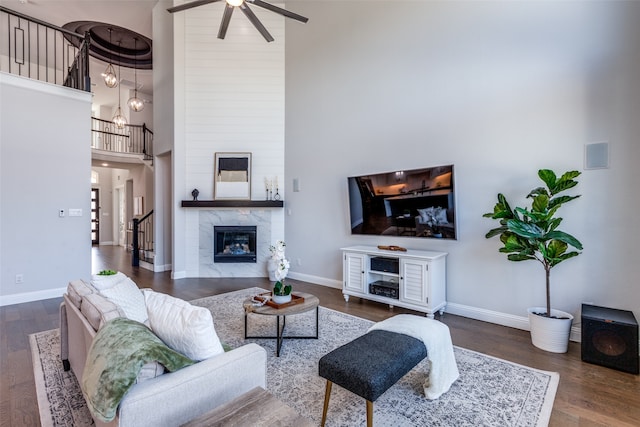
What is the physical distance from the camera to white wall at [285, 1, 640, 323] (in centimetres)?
294

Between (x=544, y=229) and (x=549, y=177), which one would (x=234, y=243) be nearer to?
(x=544, y=229)

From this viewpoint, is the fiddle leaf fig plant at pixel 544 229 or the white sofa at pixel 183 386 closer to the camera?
the white sofa at pixel 183 386

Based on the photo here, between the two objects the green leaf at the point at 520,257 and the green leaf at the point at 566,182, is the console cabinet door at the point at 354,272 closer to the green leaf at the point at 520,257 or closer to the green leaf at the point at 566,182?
the green leaf at the point at 520,257

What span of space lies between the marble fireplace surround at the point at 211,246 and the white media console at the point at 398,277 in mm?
2142

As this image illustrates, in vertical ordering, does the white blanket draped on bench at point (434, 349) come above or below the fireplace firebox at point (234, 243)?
below

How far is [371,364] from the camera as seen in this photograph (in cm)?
175

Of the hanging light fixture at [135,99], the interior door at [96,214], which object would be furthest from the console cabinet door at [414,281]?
the interior door at [96,214]

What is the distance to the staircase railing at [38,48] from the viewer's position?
4.73 m

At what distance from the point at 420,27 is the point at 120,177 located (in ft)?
37.5

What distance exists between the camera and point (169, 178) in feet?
22.7

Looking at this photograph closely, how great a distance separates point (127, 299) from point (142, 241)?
6910mm

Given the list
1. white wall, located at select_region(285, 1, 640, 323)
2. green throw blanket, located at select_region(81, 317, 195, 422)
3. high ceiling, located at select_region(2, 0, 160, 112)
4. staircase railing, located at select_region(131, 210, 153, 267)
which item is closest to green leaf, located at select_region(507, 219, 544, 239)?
white wall, located at select_region(285, 1, 640, 323)

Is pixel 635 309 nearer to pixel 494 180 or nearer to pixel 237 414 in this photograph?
pixel 494 180

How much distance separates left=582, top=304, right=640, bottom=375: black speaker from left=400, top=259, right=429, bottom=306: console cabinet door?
1.43 meters
